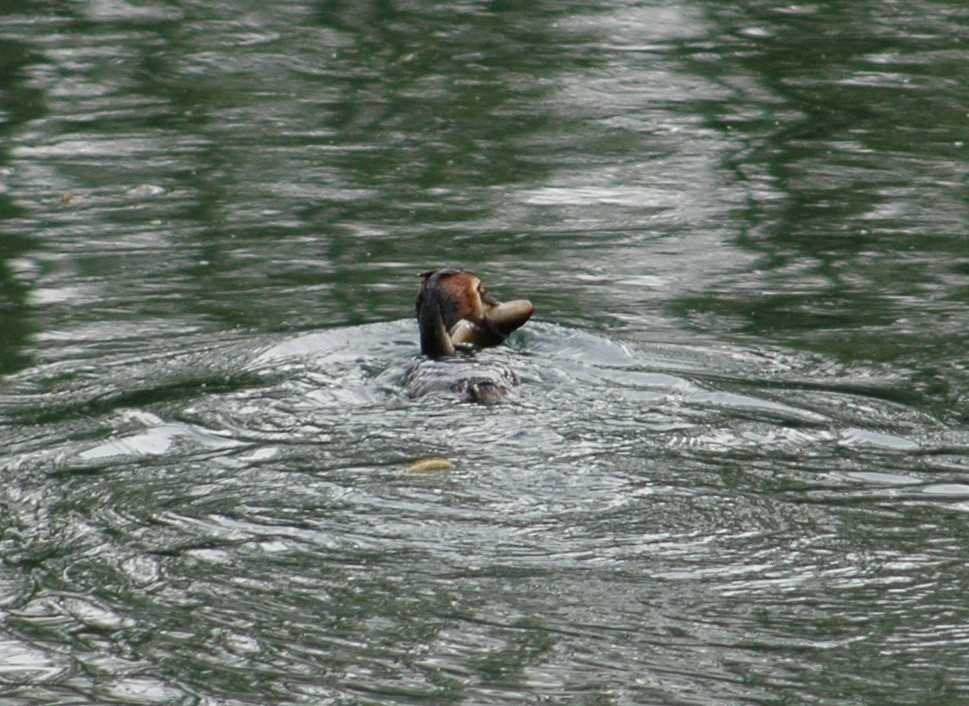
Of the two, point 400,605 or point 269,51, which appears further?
point 269,51

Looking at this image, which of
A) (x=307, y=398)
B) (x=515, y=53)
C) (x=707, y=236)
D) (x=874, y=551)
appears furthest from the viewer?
(x=515, y=53)

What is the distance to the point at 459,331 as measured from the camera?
283 inches

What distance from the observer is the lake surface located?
445cm

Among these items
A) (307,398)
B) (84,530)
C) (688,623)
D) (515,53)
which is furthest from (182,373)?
(515,53)

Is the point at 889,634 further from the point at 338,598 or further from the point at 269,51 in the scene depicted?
the point at 269,51

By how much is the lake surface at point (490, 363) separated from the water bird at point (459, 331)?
5.2 inches

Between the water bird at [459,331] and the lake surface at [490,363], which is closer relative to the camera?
the lake surface at [490,363]

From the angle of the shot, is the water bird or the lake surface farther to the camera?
the water bird

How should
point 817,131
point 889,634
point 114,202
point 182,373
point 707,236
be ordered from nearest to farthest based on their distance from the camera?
point 889,634, point 182,373, point 707,236, point 114,202, point 817,131

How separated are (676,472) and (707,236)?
3.74 meters

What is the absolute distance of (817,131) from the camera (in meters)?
11.2

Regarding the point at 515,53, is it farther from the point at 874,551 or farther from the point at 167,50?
the point at 874,551

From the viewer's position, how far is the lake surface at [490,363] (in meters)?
4.45

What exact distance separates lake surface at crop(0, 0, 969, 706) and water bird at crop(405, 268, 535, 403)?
13 centimetres
